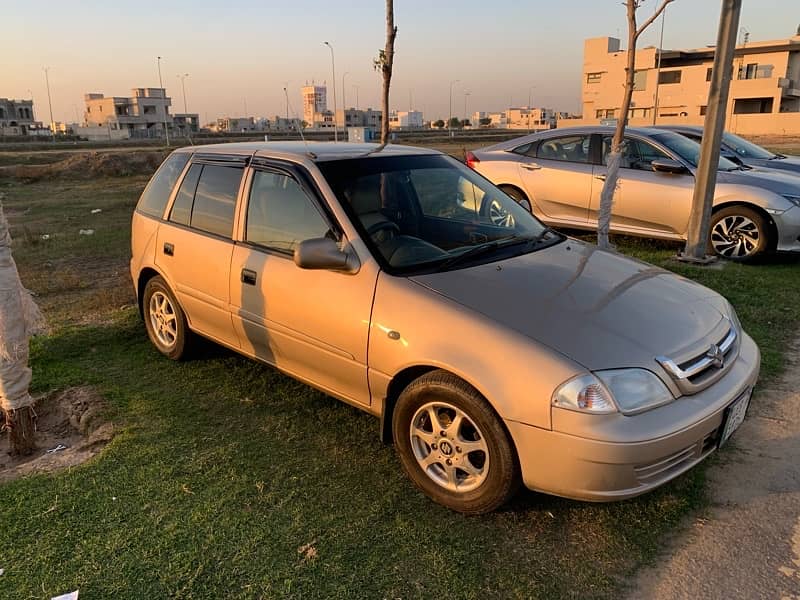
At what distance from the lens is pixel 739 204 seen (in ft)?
24.5

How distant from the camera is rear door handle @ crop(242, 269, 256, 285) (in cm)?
384

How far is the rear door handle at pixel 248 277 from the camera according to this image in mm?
3840

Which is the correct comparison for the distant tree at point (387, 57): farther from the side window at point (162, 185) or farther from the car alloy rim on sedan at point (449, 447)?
the car alloy rim on sedan at point (449, 447)

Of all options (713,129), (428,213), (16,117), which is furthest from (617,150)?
(16,117)

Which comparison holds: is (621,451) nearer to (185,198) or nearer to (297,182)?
(297,182)

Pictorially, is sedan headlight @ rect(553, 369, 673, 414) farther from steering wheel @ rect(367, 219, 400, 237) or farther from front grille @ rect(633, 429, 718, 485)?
steering wheel @ rect(367, 219, 400, 237)

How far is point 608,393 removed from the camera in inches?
99.2

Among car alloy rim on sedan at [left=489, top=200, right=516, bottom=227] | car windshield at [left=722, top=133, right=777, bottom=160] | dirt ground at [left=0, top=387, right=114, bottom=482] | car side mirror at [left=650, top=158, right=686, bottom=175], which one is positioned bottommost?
dirt ground at [left=0, top=387, right=114, bottom=482]

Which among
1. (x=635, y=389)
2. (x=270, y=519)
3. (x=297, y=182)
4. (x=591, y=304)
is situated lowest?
(x=270, y=519)

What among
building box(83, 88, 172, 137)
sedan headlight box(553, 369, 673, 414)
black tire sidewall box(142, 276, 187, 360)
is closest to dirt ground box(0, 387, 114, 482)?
black tire sidewall box(142, 276, 187, 360)

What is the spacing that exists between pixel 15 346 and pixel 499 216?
10.1 feet

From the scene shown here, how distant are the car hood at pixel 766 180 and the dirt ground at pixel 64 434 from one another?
733cm

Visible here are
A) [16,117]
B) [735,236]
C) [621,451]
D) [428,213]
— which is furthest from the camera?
[16,117]

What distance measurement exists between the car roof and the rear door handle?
773mm
